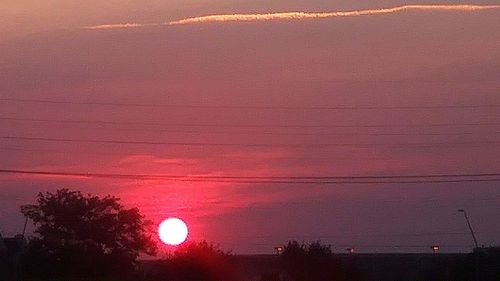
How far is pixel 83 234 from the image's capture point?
86625 millimetres

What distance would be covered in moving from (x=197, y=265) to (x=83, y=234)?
14830mm

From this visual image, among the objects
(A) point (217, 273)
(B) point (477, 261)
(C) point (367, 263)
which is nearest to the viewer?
(A) point (217, 273)

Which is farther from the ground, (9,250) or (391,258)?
(391,258)

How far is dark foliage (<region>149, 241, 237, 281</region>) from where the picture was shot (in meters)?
71.9

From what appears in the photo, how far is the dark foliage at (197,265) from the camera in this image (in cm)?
7188

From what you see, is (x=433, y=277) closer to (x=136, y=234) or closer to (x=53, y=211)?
(x=136, y=234)

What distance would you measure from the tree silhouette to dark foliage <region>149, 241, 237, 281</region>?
4.33 meters

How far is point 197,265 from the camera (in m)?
74.9

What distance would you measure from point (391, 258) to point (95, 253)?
3137cm

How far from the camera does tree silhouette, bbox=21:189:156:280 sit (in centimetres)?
7944

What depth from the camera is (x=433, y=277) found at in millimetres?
90812

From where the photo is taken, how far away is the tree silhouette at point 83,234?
79.4 metres

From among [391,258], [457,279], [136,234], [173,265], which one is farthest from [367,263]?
[173,265]

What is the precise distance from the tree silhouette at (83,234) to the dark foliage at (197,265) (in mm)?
4333
